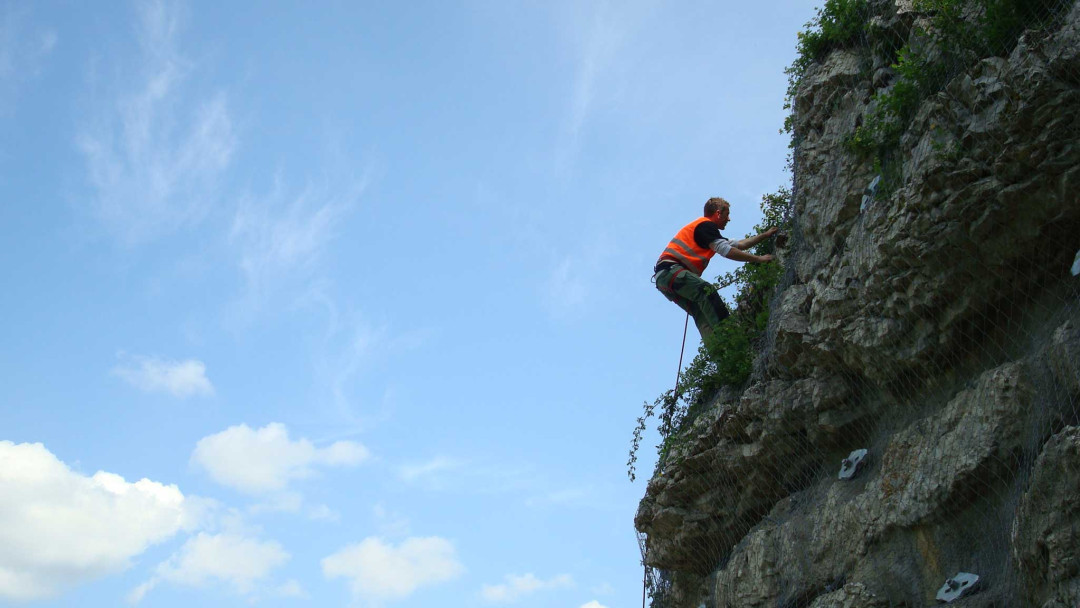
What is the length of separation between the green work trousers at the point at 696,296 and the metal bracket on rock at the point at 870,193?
2831 mm

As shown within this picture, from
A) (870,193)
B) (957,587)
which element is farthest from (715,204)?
(957,587)

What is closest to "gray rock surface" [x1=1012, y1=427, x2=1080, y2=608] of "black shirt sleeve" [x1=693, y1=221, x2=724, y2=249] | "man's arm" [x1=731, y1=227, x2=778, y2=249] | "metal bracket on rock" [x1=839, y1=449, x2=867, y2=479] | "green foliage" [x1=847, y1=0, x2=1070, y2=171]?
"metal bracket on rock" [x1=839, y1=449, x2=867, y2=479]

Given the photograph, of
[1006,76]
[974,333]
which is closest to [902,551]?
[974,333]

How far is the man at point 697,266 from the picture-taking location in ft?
36.9

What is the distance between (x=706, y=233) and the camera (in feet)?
37.3

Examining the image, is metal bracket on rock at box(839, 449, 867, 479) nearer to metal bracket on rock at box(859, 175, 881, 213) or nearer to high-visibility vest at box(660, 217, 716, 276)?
metal bracket on rock at box(859, 175, 881, 213)

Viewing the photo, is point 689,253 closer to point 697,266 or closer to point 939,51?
point 697,266

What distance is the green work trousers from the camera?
11.2 meters

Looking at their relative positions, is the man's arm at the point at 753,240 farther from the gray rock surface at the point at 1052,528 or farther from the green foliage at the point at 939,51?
the gray rock surface at the point at 1052,528

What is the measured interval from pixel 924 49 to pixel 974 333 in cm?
255

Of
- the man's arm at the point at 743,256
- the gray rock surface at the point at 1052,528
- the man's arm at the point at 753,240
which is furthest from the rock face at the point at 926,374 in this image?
the man's arm at the point at 753,240

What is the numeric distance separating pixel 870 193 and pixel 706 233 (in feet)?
10.7

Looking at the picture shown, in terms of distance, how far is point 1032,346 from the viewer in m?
6.35

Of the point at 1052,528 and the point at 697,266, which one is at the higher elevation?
the point at 697,266
